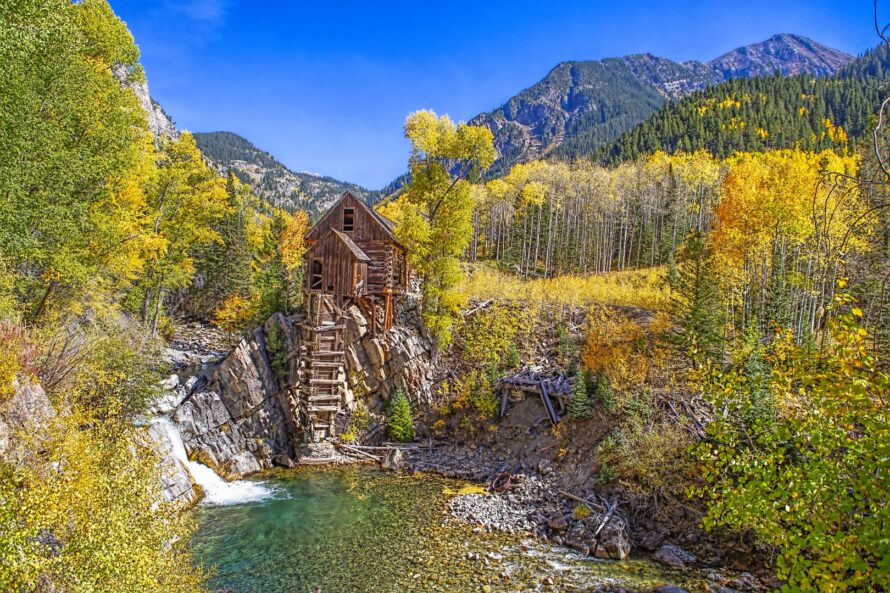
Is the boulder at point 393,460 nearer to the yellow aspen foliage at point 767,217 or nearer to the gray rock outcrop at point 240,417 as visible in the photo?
the gray rock outcrop at point 240,417

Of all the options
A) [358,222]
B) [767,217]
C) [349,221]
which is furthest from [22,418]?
[767,217]

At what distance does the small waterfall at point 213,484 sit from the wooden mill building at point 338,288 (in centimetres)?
461

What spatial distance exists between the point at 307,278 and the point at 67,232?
14018mm

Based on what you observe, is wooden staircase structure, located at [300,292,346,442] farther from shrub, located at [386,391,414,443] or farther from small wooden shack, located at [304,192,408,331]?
shrub, located at [386,391,414,443]

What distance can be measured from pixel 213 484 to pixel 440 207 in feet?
63.9

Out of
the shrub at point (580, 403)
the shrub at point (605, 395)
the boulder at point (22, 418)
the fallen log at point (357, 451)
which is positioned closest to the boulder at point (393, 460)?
Answer: the fallen log at point (357, 451)

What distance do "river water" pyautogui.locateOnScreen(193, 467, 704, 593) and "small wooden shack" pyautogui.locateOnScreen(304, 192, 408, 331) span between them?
1202 cm

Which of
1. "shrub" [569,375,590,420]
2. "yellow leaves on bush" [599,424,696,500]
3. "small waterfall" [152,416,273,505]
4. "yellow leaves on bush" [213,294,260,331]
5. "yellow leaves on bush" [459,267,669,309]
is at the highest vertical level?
"yellow leaves on bush" [459,267,669,309]

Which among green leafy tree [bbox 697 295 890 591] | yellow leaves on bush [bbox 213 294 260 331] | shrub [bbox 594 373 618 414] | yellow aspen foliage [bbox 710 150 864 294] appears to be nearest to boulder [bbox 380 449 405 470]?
shrub [bbox 594 373 618 414]

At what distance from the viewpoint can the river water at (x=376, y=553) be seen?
45.1 feet

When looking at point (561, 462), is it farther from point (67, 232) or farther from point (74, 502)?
point (67, 232)

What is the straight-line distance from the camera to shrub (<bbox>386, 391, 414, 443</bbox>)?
26.4 m

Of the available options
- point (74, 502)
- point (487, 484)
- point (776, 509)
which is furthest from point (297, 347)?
point (776, 509)

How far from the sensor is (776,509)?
6.00m
